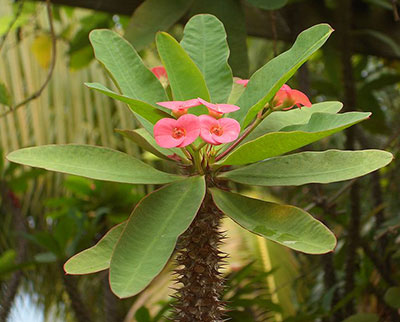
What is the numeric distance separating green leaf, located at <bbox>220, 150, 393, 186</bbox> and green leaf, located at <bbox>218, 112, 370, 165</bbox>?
0.11ft

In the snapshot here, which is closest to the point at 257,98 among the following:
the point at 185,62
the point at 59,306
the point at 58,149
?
the point at 185,62

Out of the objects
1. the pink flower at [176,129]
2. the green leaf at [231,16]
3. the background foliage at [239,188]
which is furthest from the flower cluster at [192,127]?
the green leaf at [231,16]

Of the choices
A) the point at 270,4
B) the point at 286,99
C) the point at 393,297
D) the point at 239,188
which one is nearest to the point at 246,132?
the point at 286,99

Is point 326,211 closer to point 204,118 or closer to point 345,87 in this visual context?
point 345,87

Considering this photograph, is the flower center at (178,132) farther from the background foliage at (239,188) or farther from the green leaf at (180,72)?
the background foliage at (239,188)

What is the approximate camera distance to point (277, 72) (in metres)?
0.55

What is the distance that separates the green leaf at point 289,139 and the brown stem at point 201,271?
0.21 ft

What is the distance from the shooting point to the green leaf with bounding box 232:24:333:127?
0.51 meters

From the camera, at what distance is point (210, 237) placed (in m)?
0.53

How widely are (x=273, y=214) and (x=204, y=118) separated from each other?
11 centimetres

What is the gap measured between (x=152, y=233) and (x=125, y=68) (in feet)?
0.65

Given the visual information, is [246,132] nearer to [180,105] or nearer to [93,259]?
[180,105]

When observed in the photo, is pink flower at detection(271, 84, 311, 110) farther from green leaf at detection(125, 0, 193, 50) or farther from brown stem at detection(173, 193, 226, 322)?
green leaf at detection(125, 0, 193, 50)

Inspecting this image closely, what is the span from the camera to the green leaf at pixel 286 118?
58cm
